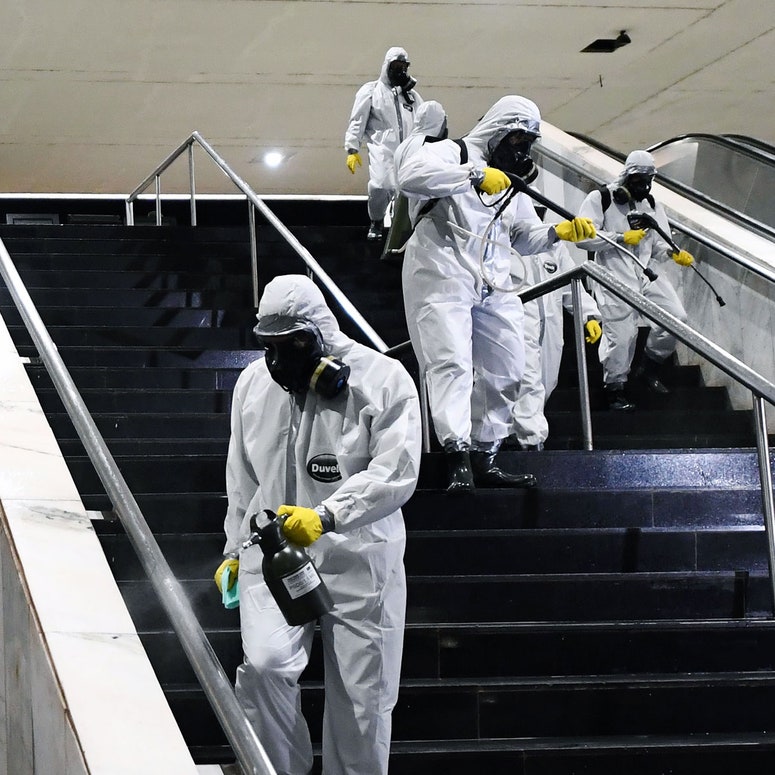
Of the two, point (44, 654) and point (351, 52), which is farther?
point (351, 52)

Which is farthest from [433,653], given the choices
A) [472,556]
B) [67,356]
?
[67,356]

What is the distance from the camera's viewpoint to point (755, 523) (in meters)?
6.31

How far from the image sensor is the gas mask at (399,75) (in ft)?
33.0

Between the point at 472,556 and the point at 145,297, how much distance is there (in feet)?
13.4

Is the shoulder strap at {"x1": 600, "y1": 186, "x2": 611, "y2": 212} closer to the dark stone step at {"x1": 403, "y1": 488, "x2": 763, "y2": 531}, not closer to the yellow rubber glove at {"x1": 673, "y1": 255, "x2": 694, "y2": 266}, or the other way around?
the yellow rubber glove at {"x1": 673, "y1": 255, "x2": 694, "y2": 266}

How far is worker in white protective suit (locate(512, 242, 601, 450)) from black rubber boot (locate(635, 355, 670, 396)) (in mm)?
660

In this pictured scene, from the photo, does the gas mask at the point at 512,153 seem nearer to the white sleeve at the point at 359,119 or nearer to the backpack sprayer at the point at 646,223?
the backpack sprayer at the point at 646,223

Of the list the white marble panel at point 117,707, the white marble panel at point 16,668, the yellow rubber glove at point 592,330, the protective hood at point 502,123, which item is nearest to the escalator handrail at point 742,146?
the yellow rubber glove at point 592,330

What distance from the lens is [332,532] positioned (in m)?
3.87

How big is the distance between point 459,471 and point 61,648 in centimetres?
241

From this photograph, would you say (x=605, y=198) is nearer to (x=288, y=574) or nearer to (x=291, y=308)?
(x=291, y=308)

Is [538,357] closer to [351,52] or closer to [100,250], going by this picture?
[100,250]

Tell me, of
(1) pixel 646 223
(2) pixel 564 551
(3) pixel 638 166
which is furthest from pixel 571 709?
(3) pixel 638 166

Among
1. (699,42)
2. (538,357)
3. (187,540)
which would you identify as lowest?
(187,540)
